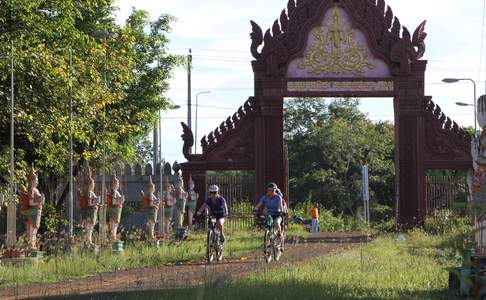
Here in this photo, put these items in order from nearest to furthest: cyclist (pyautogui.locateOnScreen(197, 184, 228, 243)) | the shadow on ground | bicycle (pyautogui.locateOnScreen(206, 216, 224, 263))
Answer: the shadow on ground, bicycle (pyautogui.locateOnScreen(206, 216, 224, 263)), cyclist (pyautogui.locateOnScreen(197, 184, 228, 243))

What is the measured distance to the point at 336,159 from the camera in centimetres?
6288

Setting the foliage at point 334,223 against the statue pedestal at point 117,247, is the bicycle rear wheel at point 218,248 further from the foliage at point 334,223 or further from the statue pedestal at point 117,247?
the foliage at point 334,223

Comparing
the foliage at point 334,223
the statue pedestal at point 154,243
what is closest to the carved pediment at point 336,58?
the foliage at point 334,223

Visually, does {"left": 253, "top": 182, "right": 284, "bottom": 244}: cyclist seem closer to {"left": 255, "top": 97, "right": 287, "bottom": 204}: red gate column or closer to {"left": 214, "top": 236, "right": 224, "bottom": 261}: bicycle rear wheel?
{"left": 214, "top": 236, "right": 224, "bottom": 261}: bicycle rear wheel

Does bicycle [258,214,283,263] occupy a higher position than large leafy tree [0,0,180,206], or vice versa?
large leafy tree [0,0,180,206]

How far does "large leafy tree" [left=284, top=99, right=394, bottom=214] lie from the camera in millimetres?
61750

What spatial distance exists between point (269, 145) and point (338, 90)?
321 cm

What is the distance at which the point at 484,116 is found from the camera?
1480 cm

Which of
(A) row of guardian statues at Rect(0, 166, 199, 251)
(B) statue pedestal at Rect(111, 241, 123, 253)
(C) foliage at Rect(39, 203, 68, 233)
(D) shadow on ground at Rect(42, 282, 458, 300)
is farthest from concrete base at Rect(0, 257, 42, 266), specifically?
(C) foliage at Rect(39, 203, 68, 233)

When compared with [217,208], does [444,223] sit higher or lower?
lower

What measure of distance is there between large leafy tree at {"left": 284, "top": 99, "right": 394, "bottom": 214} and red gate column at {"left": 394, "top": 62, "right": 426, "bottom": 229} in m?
24.6

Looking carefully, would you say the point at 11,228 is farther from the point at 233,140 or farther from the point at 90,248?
the point at 233,140

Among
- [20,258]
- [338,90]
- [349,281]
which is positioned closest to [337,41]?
[338,90]

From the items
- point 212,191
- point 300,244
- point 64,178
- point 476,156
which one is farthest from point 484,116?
point 64,178
